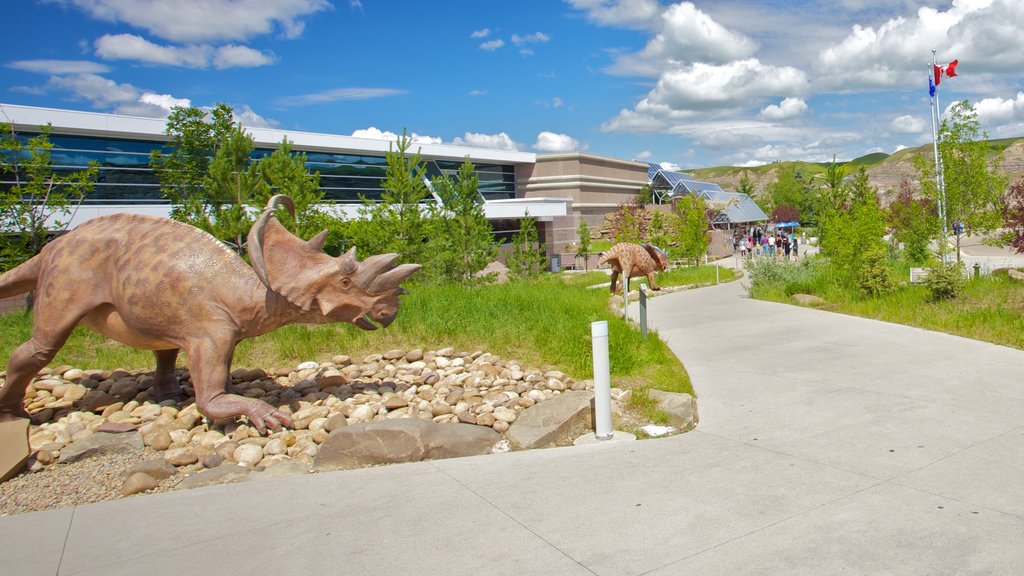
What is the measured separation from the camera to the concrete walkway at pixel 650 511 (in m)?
3.48

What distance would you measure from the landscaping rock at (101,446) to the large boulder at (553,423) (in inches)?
128

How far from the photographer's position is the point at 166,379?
7.00 metres

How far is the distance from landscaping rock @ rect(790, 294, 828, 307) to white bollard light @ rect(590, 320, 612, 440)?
10.4m

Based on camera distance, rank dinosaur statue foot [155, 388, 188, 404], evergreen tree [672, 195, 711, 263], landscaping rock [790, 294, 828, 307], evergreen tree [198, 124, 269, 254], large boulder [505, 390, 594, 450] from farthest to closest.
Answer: evergreen tree [672, 195, 711, 263] < evergreen tree [198, 124, 269, 254] < landscaping rock [790, 294, 828, 307] < dinosaur statue foot [155, 388, 188, 404] < large boulder [505, 390, 594, 450]

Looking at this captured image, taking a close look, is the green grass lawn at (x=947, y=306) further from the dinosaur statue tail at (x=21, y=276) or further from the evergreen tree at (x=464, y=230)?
the dinosaur statue tail at (x=21, y=276)

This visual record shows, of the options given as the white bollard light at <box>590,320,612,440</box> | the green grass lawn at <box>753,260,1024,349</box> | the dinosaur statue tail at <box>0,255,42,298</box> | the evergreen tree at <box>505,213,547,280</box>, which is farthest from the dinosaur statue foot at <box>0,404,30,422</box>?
the evergreen tree at <box>505,213,547,280</box>

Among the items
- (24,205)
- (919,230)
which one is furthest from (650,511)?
(919,230)

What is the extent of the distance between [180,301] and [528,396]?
3362 mm

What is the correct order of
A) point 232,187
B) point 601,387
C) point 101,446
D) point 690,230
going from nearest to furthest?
point 101,446
point 601,387
point 232,187
point 690,230

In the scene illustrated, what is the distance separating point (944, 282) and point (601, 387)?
32.2 feet

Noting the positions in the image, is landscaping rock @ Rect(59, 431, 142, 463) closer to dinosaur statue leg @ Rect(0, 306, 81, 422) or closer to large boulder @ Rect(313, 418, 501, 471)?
dinosaur statue leg @ Rect(0, 306, 81, 422)

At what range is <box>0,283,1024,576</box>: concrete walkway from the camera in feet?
11.4

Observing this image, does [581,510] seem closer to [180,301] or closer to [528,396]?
[528,396]

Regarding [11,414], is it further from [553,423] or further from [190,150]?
[190,150]
